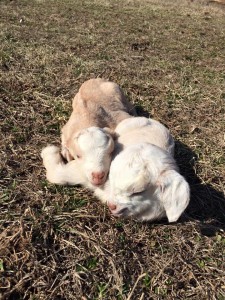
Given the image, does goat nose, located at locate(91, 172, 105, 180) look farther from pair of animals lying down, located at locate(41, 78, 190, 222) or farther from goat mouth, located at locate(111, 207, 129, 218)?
goat mouth, located at locate(111, 207, 129, 218)

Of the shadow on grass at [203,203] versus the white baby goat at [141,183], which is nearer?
the white baby goat at [141,183]

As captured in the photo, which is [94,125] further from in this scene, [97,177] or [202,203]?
[202,203]

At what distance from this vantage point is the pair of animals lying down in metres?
3.96

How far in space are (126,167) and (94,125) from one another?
1.40 metres

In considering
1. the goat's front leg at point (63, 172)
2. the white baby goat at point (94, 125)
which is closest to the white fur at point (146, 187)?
the white baby goat at point (94, 125)

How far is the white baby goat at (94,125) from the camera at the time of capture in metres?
4.33

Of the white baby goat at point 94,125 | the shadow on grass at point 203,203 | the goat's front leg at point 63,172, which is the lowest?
the shadow on grass at point 203,203

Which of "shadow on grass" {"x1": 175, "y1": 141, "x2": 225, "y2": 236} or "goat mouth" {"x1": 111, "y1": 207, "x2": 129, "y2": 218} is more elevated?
"goat mouth" {"x1": 111, "y1": 207, "x2": 129, "y2": 218}

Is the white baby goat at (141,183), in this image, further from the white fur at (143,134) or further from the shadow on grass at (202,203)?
the shadow on grass at (202,203)

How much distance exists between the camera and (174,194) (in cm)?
391

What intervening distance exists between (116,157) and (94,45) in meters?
5.80

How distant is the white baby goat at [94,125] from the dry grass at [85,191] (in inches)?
13.9

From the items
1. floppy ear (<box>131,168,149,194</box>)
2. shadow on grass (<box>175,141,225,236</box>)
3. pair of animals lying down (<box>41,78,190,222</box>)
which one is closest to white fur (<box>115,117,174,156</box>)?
pair of animals lying down (<box>41,78,190,222</box>)

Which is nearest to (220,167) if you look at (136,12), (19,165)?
(19,165)
